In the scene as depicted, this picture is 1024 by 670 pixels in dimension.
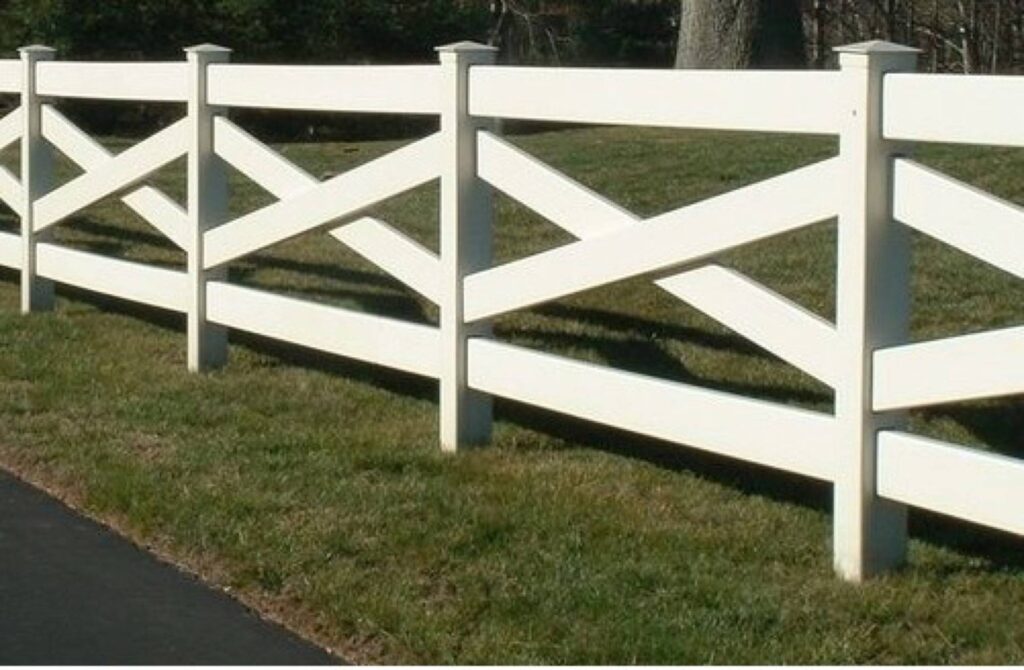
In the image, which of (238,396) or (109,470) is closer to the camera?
(109,470)

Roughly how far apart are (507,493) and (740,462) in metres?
1.06

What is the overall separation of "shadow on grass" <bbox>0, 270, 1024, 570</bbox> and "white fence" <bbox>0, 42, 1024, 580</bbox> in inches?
19.2

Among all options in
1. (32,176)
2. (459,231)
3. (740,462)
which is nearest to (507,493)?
(740,462)

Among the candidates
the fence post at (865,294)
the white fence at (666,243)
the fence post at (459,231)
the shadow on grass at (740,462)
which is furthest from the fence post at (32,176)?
the fence post at (865,294)

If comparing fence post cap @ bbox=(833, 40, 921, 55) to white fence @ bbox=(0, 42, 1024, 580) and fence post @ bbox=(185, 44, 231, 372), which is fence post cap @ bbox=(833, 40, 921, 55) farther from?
fence post @ bbox=(185, 44, 231, 372)

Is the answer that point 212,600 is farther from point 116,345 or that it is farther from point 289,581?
point 116,345

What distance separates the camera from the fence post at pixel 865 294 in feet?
21.5

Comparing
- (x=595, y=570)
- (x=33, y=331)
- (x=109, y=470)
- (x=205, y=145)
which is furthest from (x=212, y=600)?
A: (x=33, y=331)

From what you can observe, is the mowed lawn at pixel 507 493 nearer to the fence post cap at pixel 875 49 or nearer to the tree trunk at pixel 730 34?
the fence post cap at pixel 875 49

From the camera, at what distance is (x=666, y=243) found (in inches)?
289

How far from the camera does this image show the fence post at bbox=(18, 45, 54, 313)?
12.3 metres

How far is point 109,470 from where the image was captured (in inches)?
326

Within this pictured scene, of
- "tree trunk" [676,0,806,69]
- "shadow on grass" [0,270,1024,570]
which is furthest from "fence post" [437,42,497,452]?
"tree trunk" [676,0,806,69]

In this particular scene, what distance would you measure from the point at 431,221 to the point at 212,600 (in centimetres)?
727
